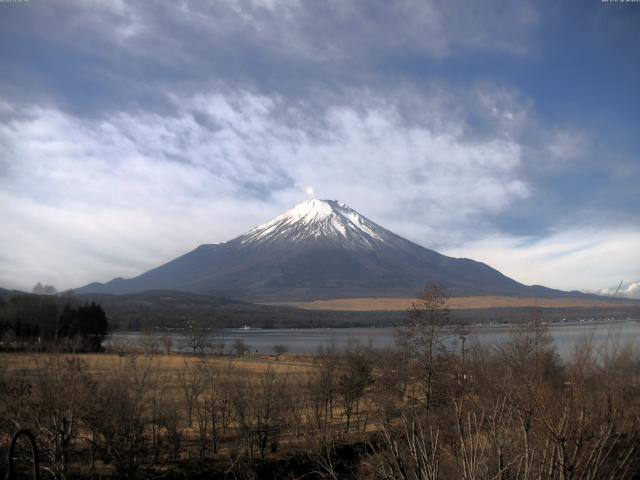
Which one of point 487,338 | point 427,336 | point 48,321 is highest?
point 427,336

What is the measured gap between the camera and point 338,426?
26.5 meters

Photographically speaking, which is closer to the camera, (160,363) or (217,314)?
(160,363)

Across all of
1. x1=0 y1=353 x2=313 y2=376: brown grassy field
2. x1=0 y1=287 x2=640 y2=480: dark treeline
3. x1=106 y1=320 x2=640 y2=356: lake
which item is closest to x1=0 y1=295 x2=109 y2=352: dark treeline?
x1=106 y1=320 x2=640 y2=356: lake

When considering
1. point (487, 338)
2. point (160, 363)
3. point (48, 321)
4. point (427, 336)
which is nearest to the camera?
point (427, 336)

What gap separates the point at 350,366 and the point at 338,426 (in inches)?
196

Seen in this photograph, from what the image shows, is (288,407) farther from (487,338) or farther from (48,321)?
(48,321)

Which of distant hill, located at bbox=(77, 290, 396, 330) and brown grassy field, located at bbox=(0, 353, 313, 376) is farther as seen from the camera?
distant hill, located at bbox=(77, 290, 396, 330)

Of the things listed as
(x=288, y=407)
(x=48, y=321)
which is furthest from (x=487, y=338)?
(x=48, y=321)

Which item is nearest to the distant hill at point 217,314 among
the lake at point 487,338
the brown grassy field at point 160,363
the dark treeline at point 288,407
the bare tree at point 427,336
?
the lake at point 487,338

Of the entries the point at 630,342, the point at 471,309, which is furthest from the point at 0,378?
the point at 471,309

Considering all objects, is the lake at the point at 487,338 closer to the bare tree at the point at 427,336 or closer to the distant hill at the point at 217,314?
the bare tree at the point at 427,336

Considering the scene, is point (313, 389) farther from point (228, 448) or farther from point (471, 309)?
point (471, 309)

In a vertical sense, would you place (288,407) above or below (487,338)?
below

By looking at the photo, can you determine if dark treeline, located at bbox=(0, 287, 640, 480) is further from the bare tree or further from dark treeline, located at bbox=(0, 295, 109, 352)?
dark treeline, located at bbox=(0, 295, 109, 352)
